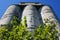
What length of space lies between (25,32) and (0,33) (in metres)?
0.96

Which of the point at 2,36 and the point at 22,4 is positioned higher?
the point at 22,4

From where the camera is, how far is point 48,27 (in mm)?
6371

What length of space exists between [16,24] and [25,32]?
707 mm

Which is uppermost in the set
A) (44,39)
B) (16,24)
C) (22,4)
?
(22,4)

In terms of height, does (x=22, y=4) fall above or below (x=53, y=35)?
above

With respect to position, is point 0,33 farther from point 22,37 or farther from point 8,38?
point 22,37

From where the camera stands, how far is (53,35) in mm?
6352

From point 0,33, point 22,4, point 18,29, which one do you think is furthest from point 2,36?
point 22,4

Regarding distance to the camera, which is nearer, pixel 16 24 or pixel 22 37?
pixel 22 37

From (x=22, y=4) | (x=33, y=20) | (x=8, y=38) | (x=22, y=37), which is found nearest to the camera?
(x=22, y=37)

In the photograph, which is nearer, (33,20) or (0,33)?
(0,33)

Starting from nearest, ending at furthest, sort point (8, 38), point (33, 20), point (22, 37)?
point (22, 37) → point (8, 38) → point (33, 20)

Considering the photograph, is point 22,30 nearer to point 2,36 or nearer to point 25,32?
point 25,32

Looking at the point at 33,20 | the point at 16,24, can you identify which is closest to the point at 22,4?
the point at 33,20
